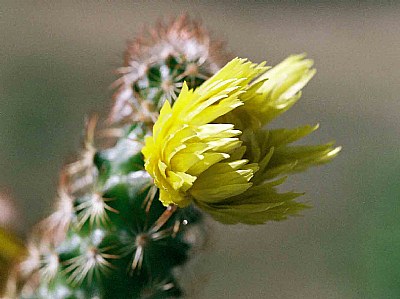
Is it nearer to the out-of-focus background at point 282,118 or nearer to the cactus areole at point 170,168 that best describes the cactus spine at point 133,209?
Answer: the cactus areole at point 170,168

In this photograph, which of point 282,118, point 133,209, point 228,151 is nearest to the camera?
point 228,151

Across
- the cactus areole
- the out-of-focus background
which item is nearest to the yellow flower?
the cactus areole

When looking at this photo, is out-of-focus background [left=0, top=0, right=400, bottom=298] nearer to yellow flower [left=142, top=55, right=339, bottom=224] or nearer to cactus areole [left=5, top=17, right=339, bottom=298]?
cactus areole [left=5, top=17, right=339, bottom=298]

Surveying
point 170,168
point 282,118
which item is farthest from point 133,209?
point 282,118

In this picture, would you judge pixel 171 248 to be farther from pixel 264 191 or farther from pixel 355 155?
pixel 355 155

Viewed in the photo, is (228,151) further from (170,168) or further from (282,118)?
(282,118)
